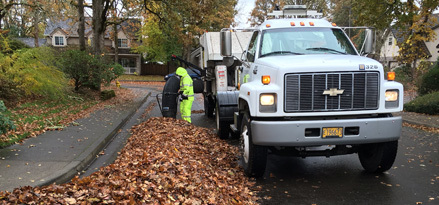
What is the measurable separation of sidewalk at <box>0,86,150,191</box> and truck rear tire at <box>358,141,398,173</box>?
16.3 ft

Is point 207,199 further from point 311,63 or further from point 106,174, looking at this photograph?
point 311,63

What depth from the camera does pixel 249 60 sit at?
741 cm

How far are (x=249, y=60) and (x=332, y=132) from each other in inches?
101

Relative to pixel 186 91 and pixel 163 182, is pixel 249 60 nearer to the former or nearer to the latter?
pixel 163 182

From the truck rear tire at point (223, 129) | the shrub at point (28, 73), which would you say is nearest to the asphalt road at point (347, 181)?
the truck rear tire at point (223, 129)

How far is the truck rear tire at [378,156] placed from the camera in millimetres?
5973

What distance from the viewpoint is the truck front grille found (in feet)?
18.0

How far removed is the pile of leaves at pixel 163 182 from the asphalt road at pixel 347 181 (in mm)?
546

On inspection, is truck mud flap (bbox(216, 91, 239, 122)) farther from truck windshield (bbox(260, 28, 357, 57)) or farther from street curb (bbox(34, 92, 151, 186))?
street curb (bbox(34, 92, 151, 186))

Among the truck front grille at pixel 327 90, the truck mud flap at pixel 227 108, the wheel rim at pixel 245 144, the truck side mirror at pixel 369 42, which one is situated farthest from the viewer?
the truck mud flap at pixel 227 108

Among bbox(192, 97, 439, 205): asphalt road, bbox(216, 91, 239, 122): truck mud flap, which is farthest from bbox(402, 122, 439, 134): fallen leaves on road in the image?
bbox(216, 91, 239, 122): truck mud flap

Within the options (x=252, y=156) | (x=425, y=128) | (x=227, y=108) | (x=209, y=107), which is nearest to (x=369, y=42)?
(x=252, y=156)

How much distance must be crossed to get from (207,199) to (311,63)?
2.51 meters

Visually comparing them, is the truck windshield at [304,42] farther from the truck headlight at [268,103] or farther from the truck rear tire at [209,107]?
the truck rear tire at [209,107]
